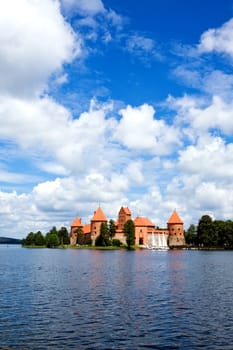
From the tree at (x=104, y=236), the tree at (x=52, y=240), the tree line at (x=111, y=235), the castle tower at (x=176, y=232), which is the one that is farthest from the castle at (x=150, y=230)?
the tree at (x=104, y=236)

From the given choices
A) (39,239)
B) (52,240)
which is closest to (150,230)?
(52,240)

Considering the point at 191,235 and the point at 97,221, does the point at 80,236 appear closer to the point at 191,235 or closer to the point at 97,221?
the point at 97,221

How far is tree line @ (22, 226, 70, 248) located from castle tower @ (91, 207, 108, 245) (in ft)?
64.6

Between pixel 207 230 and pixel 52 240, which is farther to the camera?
pixel 52 240

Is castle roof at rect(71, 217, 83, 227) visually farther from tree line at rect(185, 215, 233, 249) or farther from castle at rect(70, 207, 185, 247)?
tree line at rect(185, 215, 233, 249)

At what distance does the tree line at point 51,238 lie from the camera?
164 metres

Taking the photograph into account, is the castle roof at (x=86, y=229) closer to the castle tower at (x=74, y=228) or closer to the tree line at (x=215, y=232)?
the castle tower at (x=74, y=228)

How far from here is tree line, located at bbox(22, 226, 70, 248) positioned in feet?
539

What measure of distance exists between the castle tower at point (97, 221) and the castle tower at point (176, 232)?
96.1 ft

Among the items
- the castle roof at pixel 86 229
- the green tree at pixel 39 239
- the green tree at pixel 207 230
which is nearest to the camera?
the green tree at pixel 207 230

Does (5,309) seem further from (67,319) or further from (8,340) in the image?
(8,340)

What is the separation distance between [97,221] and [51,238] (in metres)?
24.0

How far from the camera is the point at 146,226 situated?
164125mm

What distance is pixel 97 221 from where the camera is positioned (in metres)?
151
